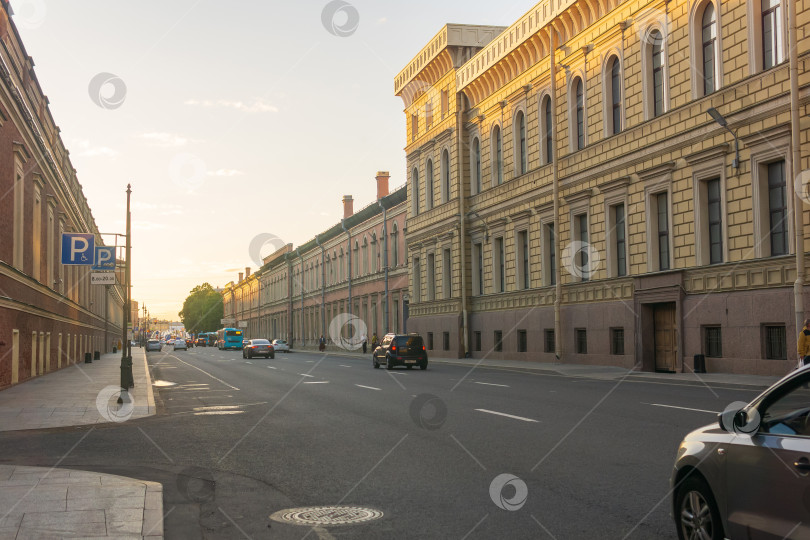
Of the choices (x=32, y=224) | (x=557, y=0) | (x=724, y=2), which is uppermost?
(x=557, y=0)

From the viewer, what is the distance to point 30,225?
93.1ft

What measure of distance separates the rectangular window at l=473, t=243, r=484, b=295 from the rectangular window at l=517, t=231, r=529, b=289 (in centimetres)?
535

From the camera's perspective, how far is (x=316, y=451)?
426 inches

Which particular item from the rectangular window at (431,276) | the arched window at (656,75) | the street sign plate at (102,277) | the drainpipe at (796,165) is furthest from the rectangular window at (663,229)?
the rectangular window at (431,276)

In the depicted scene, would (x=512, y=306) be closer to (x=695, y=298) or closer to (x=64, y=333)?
(x=695, y=298)

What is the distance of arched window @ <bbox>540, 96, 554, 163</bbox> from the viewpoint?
3897 centimetres

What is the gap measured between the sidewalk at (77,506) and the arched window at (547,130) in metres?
32.8

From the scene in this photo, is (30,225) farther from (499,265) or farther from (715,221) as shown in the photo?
(499,265)

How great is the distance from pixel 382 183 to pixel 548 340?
40060mm

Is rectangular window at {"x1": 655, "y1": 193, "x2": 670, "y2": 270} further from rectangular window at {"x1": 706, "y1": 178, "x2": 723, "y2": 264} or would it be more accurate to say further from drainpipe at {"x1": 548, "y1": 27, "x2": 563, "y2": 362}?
drainpipe at {"x1": 548, "y1": 27, "x2": 563, "y2": 362}

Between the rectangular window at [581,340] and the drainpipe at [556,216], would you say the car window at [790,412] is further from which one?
the drainpipe at [556,216]

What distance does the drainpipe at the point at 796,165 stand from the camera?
22.1 m

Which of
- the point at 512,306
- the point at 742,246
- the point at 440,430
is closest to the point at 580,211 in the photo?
the point at 512,306

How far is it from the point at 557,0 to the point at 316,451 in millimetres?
30643
